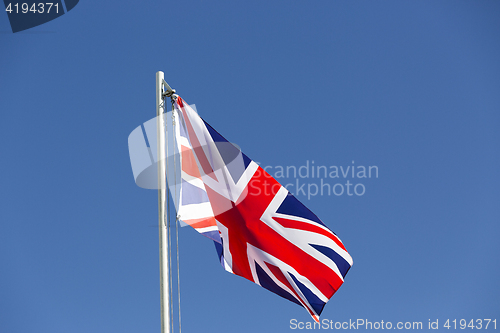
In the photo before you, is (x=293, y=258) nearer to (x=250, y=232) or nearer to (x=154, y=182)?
(x=250, y=232)

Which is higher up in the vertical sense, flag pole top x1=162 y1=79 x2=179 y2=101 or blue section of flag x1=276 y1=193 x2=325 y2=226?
flag pole top x1=162 y1=79 x2=179 y2=101

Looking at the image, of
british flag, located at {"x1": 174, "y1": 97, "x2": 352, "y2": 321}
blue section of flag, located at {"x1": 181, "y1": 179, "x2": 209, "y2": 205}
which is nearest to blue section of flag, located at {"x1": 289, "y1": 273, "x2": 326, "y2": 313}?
british flag, located at {"x1": 174, "y1": 97, "x2": 352, "y2": 321}

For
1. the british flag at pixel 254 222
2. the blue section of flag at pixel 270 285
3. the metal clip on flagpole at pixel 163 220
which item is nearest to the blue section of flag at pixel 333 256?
the british flag at pixel 254 222

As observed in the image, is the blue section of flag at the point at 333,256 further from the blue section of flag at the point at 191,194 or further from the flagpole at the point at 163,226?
the flagpole at the point at 163,226

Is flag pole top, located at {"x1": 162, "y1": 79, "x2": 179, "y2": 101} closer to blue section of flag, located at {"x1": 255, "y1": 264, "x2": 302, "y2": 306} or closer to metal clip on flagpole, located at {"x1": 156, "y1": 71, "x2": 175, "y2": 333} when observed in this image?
metal clip on flagpole, located at {"x1": 156, "y1": 71, "x2": 175, "y2": 333}

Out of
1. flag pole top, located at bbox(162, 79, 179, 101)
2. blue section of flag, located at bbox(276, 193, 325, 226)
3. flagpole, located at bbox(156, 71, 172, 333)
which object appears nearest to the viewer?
flagpole, located at bbox(156, 71, 172, 333)

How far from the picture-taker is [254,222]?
7496mm

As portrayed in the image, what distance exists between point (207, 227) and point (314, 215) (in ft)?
6.37

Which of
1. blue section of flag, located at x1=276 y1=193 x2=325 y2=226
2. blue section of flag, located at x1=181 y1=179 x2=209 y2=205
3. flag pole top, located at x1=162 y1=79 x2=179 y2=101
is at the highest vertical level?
flag pole top, located at x1=162 y1=79 x2=179 y2=101

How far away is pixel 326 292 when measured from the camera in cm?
745

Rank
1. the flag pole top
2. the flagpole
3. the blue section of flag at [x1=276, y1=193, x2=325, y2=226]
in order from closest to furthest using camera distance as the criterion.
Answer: the flagpole → the flag pole top → the blue section of flag at [x1=276, y1=193, x2=325, y2=226]

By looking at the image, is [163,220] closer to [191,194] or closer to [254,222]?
[191,194]

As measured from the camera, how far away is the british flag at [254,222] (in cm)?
742

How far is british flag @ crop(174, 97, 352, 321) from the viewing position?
742cm
